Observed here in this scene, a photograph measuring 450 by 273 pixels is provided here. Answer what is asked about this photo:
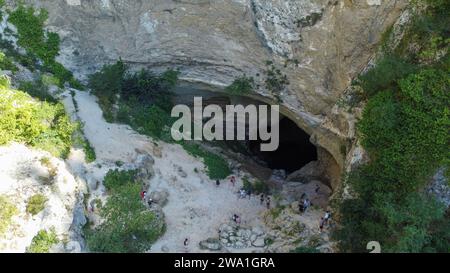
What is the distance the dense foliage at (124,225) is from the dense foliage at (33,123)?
9.54 ft

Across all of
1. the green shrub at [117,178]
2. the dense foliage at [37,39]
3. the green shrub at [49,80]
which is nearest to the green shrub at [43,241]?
the green shrub at [117,178]

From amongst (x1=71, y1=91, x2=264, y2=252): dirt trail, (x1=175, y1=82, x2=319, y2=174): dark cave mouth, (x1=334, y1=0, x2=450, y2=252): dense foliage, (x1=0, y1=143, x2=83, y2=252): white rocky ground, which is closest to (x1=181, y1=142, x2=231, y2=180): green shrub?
(x1=71, y1=91, x2=264, y2=252): dirt trail

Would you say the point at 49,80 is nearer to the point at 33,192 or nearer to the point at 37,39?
the point at 37,39

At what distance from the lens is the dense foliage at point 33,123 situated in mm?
18188

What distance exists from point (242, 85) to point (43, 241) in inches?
488

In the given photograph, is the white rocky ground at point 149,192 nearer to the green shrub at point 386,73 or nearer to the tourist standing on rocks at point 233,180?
the tourist standing on rocks at point 233,180

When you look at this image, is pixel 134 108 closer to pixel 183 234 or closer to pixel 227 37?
pixel 227 37

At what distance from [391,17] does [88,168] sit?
48.2 feet

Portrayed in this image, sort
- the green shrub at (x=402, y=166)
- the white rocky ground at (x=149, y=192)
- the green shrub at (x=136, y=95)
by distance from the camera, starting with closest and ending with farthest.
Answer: the green shrub at (x=402, y=166) < the white rocky ground at (x=149, y=192) < the green shrub at (x=136, y=95)

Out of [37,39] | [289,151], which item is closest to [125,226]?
[37,39]

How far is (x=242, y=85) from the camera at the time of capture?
77.9ft

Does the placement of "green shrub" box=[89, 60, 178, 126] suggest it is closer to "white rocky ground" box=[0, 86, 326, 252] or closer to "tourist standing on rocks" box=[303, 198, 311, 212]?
"white rocky ground" box=[0, 86, 326, 252]

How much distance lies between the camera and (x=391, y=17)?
18.6 meters

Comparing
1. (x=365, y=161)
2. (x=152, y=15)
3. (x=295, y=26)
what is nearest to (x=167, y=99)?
(x=152, y=15)
